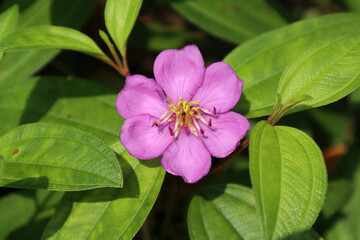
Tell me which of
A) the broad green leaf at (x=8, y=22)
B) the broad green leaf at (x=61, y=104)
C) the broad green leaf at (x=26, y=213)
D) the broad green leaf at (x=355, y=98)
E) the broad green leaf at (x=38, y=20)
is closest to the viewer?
the broad green leaf at (x=8, y=22)

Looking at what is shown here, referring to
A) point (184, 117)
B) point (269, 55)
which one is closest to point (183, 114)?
point (184, 117)

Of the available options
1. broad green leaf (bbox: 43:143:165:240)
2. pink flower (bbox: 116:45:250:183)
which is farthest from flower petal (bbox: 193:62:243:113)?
broad green leaf (bbox: 43:143:165:240)

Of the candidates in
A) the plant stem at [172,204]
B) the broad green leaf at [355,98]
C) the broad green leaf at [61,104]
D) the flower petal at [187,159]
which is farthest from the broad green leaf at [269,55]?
the broad green leaf at [355,98]

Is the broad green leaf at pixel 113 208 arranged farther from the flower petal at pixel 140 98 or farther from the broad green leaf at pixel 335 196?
the broad green leaf at pixel 335 196

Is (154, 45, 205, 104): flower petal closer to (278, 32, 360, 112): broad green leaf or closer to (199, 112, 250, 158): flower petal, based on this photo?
(199, 112, 250, 158): flower petal

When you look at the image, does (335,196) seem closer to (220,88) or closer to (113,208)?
(220,88)

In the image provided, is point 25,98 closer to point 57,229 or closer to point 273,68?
point 57,229
